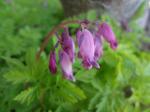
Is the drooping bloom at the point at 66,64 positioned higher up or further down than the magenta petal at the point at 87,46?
further down

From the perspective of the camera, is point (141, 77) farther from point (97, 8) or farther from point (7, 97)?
point (7, 97)

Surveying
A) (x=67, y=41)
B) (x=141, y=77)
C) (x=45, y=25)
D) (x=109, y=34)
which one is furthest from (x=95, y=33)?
(x=45, y=25)

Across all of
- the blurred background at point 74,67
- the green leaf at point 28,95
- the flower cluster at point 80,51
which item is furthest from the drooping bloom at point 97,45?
the green leaf at point 28,95

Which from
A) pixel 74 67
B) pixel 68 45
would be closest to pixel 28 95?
pixel 74 67

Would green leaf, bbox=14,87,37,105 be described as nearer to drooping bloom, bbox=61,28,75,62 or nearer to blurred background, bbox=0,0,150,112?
blurred background, bbox=0,0,150,112

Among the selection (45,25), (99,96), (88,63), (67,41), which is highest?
(45,25)

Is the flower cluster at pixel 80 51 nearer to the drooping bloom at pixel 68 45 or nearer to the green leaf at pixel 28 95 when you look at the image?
the drooping bloom at pixel 68 45
